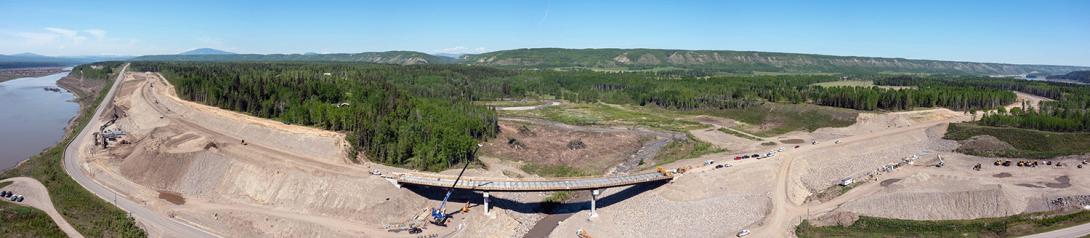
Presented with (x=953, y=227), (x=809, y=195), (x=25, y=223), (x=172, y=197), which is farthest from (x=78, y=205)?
(x=953, y=227)

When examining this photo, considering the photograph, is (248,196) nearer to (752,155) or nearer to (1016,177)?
(752,155)

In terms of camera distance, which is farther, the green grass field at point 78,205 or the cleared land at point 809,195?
the cleared land at point 809,195

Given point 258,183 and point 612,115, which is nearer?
point 258,183

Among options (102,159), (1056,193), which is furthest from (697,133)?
(102,159)

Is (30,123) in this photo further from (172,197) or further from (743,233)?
(743,233)

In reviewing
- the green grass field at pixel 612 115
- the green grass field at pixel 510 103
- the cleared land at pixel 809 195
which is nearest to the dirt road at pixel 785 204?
the cleared land at pixel 809 195

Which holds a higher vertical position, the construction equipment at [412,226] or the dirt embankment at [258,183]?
the dirt embankment at [258,183]

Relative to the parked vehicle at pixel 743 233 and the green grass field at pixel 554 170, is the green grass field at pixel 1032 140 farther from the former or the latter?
the green grass field at pixel 554 170
